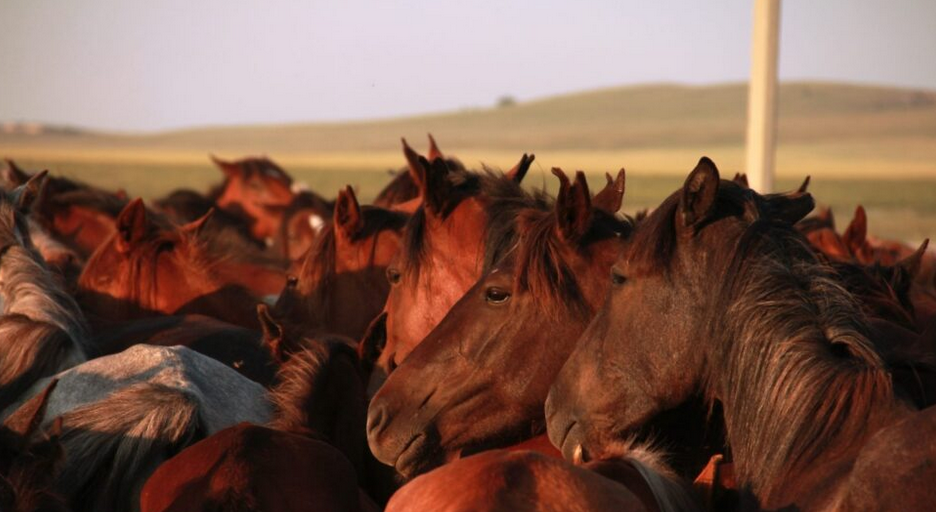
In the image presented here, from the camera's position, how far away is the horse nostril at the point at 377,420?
12.7ft

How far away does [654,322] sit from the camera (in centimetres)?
337

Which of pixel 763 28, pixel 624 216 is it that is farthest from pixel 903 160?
pixel 624 216

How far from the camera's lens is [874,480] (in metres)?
2.70

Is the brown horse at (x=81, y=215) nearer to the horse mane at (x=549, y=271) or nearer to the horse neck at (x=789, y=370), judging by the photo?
the horse mane at (x=549, y=271)

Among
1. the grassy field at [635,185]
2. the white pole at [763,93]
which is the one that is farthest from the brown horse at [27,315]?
the grassy field at [635,185]

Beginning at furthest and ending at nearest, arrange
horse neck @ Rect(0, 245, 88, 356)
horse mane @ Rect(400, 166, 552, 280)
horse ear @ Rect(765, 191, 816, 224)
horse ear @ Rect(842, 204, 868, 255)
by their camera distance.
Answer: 1. horse ear @ Rect(842, 204, 868, 255)
2. horse neck @ Rect(0, 245, 88, 356)
3. horse mane @ Rect(400, 166, 552, 280)
4. horse ear @ Rect(765, 191, 816, 224)

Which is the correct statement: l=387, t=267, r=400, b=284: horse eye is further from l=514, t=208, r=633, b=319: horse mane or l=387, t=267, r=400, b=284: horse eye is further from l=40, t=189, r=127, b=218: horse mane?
l=40, t=189, r=127, b=218: horse mane

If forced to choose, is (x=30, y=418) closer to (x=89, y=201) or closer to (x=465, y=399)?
(x=465, y=399)

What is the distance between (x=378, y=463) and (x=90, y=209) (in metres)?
5.31

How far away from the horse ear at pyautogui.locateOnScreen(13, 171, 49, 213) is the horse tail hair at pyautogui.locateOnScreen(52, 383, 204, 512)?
2.27 metres

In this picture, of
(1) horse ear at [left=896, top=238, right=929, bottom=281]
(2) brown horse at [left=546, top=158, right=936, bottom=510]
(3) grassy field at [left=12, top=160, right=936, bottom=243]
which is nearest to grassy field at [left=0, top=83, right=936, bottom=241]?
(3) grassy field at [left=12, top=160, right=936, bottom=243]

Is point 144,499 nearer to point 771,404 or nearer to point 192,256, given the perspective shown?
point 771,404

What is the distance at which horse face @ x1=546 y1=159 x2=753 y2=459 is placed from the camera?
333 centimetres

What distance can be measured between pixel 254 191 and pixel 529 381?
11042 mm
